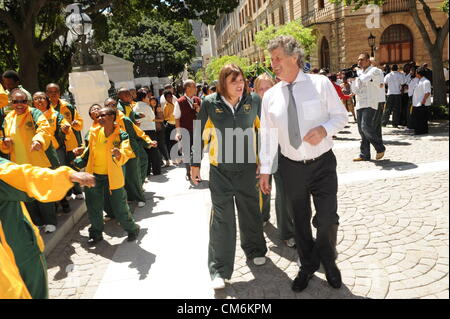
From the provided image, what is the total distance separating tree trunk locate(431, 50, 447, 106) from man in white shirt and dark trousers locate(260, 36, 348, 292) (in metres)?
11.6

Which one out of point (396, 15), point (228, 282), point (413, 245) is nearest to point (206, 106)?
point (228, 282)

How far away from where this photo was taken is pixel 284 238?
4387 millimetres

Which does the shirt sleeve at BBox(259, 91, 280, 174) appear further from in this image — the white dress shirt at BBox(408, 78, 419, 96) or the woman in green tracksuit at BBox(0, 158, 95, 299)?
the white dress shirt at BBox(408, 78, 419, 96)

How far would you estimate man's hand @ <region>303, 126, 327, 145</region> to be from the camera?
294 centimetres

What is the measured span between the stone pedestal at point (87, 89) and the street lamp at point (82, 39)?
0.30m

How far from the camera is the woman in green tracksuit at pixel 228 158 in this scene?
3.56m

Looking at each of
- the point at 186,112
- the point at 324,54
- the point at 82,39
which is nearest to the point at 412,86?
the point at 186,112

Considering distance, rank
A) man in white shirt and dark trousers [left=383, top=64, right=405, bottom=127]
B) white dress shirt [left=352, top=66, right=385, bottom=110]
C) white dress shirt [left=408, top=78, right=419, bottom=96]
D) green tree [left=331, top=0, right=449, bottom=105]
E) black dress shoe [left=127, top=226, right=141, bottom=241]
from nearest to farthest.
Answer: black dress shoe [left=127, top=226, right=141, bottom=241], white dress shirt [left=352, top=66, right=385, bottom=110], white dress shirt [left=408, top=78, right=419, bottom=96], man in white shirt and dark trousers [left=383, top=64, right=405, bottom=127], green tree [left=331, top=0, right=449, bottom=105]

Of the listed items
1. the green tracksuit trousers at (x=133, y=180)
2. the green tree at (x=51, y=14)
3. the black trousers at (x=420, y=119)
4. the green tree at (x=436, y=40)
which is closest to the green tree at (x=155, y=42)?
the green tree at (x=51, y=14)

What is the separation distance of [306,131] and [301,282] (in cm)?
134

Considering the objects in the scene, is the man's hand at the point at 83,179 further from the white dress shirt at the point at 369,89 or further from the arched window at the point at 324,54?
the arched window at the point at 324,54

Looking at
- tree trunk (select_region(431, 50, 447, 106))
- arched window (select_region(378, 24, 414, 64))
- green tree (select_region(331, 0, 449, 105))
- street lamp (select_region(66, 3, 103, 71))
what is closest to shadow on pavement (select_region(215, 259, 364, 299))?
street lamp (select_region(66, 3, 103, 71))
